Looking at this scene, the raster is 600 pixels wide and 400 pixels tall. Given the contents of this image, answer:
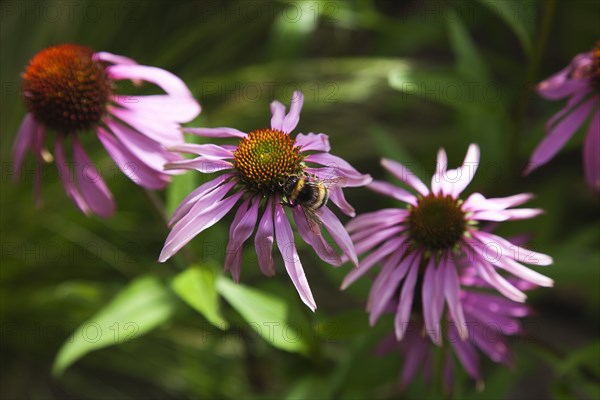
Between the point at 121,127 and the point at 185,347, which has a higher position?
the point at 121,127

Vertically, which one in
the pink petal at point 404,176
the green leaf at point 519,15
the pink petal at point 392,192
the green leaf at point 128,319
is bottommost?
the green leaf at point 128,319

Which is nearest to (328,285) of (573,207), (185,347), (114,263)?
(185,347)

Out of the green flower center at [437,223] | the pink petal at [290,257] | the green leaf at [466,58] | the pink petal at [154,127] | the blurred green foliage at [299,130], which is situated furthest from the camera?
the green leaf at [466,58]

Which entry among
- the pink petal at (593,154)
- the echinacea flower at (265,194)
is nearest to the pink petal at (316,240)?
the echinacea flower at (265,194)

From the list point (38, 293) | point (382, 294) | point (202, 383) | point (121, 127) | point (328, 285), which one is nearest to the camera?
point (382, 294)

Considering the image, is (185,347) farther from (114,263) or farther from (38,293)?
(38,293)

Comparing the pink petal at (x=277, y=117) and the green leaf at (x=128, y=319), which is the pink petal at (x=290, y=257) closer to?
the pink petal at (x=277, y=117)
